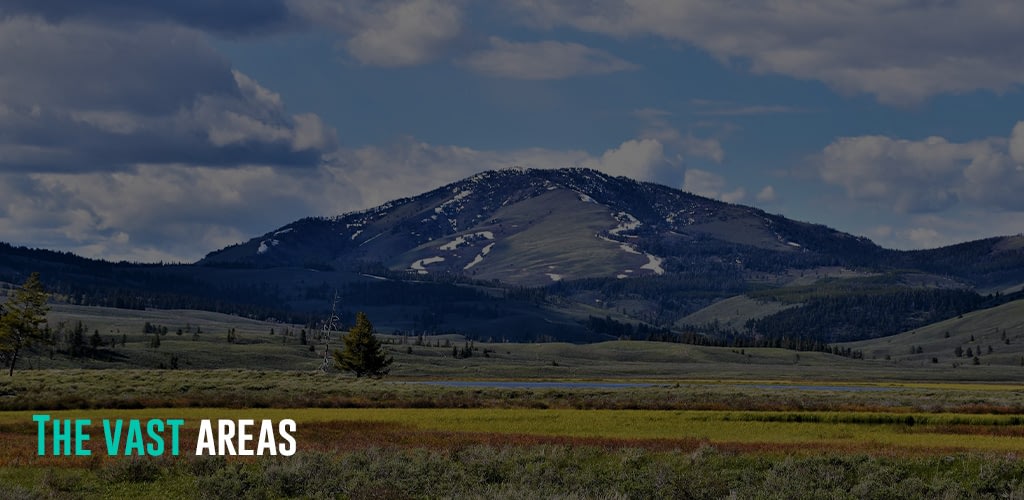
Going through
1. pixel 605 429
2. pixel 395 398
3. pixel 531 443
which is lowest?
pixel 605 429

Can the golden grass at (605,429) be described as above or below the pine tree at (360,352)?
below

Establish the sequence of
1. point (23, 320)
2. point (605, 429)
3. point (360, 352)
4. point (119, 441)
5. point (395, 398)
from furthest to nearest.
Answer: point (360, 352) → point (23, 320) → point (395, 398) → point (605, 429) → point (119, 441)

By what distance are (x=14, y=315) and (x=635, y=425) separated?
79.0 meters

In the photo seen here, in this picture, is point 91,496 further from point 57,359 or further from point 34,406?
point 57,359

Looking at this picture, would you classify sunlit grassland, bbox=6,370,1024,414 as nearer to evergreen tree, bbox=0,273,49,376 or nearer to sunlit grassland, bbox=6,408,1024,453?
sunlit grassland, bbox=6,408,1024,453

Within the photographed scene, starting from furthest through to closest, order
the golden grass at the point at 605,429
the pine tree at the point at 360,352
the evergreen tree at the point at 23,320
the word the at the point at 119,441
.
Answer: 1. the pine tree at the point at 360,352
2. the evergreen tree at the point at 23,320
3. the golden grass at the point at 605,429
4. the word the at the point at 119,441

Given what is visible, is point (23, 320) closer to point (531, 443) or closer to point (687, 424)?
point (687, 424)

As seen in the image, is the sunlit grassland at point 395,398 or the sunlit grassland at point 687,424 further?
the sunlit grassland at point 395,398

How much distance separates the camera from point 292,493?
3450cm

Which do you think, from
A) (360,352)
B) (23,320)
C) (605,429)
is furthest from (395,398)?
(23,320)

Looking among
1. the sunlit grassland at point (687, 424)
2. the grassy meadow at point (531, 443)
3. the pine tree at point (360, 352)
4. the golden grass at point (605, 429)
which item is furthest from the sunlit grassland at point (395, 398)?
the pine tree at point (360, 352)

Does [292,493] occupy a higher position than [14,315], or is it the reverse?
[14,315]

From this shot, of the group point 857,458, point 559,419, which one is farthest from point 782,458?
point 559,419

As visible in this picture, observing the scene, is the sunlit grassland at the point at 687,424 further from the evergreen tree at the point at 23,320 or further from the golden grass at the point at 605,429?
the evergreen tree at the point at 23,320
